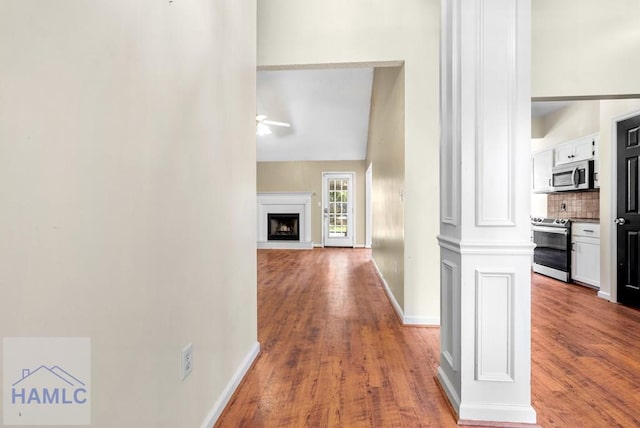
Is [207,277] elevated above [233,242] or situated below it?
below

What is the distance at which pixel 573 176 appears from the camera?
172 inches

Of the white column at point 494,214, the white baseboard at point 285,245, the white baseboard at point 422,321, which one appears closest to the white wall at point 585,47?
the white column at point 494,214

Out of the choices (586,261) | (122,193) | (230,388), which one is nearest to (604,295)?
(586,261)

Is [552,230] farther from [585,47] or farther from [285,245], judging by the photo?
[285,245]

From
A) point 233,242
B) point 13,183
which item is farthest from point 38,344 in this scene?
point 233,242

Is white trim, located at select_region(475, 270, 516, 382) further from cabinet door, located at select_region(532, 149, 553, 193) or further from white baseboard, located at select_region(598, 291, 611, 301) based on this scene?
cabinet door, located at select_region(532, 149, 553, 193)

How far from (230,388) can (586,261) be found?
15.0 feet

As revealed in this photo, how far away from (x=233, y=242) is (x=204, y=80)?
87cm

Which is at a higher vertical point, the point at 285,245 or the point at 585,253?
the point at 585,253

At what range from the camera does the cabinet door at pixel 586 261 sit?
3.98 m

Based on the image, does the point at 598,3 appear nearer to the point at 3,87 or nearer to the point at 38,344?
the point at 3,87

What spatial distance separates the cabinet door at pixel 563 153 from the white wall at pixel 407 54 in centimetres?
305

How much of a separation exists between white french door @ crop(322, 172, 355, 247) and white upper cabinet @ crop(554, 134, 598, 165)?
177 inches

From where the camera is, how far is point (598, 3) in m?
2.71
